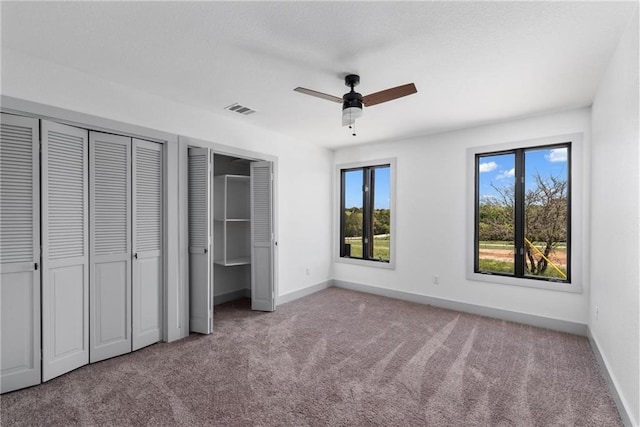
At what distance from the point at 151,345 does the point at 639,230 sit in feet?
13.5

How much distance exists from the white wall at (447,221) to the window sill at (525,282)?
5 centimetres

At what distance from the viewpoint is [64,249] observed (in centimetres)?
264

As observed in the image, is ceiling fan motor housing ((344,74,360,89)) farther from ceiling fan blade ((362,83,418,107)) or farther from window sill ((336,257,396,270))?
window sill ((336,257,396,270))

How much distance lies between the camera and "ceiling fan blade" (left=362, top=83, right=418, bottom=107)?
236cm

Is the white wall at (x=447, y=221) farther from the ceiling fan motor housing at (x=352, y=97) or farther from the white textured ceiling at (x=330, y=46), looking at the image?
the ceiling fan motor housing at (x=352, y=97)

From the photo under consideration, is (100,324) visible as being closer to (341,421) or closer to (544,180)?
(341,421)

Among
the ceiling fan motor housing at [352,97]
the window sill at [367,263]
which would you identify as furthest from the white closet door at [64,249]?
the window sill at [367,263]

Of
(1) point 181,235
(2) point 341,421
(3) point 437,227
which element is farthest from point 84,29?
(3) point 437,227

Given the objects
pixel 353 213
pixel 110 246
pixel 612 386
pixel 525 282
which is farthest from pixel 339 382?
pixel 353 213

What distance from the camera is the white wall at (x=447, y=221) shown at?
3676mm

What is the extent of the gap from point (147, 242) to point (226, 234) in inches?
64.1

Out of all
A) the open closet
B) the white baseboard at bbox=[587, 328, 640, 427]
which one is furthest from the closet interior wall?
the white baseboard at bbox=[587, 328, 640, 427]

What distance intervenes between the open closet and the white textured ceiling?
3.59 ft

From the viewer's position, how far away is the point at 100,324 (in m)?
2.86
